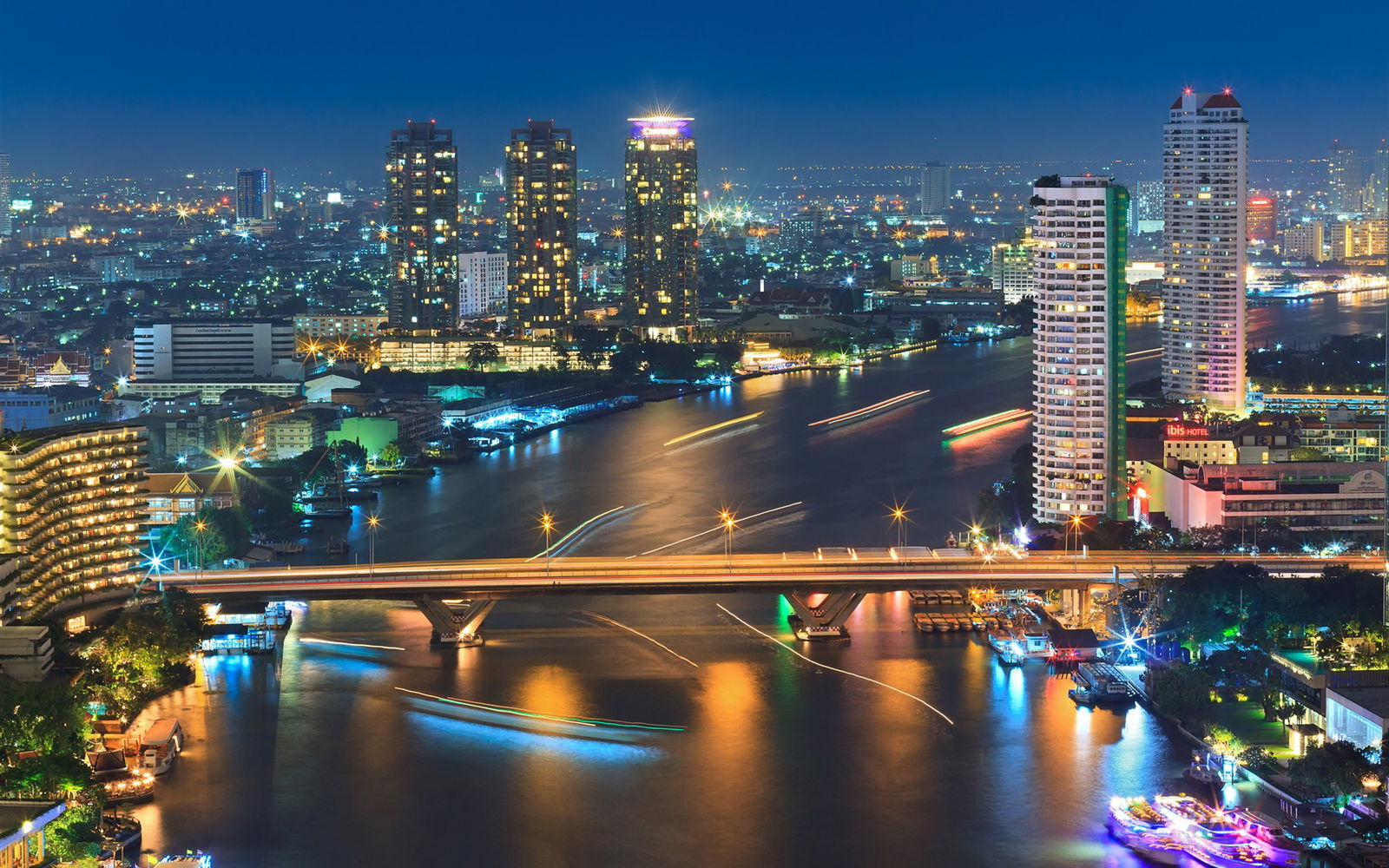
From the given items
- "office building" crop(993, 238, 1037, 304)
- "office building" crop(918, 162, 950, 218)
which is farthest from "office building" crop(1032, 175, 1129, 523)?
"office building" crop(918, 162, 950, 218)

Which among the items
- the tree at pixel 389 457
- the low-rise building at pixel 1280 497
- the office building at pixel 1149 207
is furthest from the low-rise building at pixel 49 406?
the office building at pixel 1149 207

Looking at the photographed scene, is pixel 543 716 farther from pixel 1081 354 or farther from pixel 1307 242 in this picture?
pixel 1307 242

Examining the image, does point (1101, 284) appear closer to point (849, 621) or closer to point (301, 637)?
point (849, 621)

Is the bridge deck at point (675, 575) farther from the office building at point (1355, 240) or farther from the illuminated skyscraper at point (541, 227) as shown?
the office building at point (1355, 240)

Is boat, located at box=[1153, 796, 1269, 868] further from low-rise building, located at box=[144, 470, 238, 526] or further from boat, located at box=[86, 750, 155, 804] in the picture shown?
low-rise building, located at box=[144, 470, 238, 526]

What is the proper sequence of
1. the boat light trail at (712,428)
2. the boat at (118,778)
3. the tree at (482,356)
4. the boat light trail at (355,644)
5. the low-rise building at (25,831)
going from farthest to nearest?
the tree at (482,356)
the boat light trail at (712,428)
the boat light trail at (355,644)
the boat at (118,778)
the low-rise building at (25,831)

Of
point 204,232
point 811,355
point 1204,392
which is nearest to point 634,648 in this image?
point 1204,392
